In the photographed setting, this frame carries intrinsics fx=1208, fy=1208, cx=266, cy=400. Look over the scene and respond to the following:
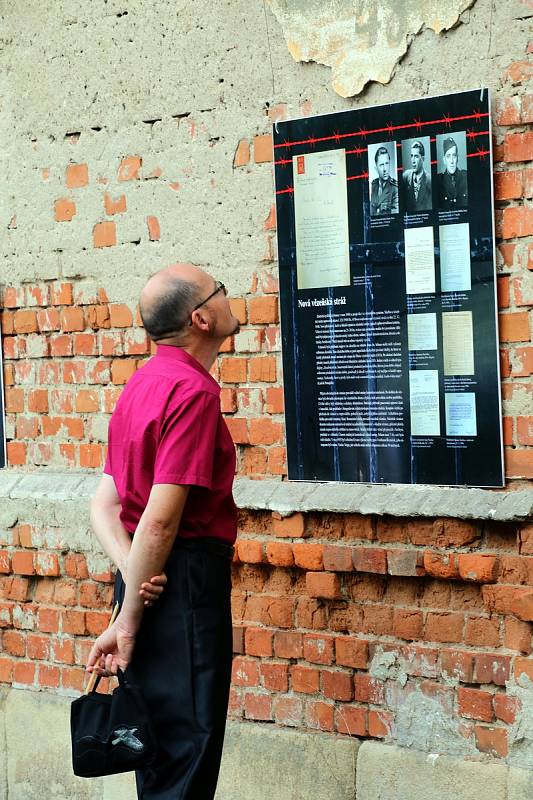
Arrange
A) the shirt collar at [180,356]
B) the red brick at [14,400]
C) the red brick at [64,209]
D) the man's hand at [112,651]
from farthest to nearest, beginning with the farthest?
the red brick at [14,400], the red brick at [64,209], the shirt collar at [180,356], the man's hand at [112,651]

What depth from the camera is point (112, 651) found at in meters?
3.80

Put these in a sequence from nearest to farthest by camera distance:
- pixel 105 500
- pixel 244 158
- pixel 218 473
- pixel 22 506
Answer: pixel 218 473
pixel 105 500
pixel 244 158
pixel 22 506

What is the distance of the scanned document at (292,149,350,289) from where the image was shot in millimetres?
4711

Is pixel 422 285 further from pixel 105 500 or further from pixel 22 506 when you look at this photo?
pixel 22 506

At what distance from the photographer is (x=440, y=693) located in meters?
4.52

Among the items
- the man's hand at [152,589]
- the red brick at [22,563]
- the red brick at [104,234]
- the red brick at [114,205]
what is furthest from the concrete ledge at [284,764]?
the red brick at [114,205]

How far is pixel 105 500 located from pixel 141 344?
1387 millimetres

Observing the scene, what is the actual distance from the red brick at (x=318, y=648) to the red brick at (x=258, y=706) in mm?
275

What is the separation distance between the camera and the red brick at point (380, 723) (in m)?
4.65

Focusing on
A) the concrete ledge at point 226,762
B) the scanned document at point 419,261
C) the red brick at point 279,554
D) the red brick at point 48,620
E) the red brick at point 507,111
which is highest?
the red brick at point 507,111

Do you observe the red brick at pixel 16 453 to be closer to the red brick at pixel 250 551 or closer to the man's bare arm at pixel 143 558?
the red brick at pixel 250 551

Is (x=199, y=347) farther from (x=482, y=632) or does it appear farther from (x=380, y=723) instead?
(x=380, y=723)

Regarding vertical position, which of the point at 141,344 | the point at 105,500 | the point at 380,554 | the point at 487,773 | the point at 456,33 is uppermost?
the point at 456,33

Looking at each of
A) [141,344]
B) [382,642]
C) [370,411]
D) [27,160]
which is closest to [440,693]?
[382,642]
